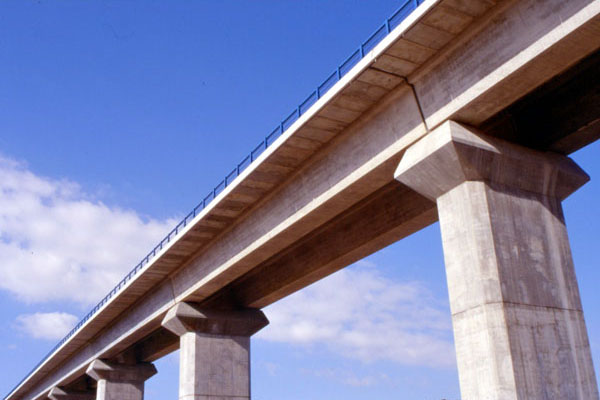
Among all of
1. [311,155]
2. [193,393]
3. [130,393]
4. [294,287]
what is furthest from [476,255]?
[130,393]

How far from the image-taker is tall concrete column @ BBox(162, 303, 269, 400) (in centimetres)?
3159

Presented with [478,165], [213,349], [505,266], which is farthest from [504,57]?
[213,349]

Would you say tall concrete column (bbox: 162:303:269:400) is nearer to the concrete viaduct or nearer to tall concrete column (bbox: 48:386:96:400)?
the concrete viaduct

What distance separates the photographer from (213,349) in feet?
107

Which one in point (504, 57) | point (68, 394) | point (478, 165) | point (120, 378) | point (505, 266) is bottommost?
point (505, 266)

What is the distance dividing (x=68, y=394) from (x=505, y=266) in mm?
54444

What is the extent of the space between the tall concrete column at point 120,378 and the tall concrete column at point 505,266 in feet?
116

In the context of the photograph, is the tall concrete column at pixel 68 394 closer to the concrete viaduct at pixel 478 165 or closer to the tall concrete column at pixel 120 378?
the tall concrete column at pixel 120 378

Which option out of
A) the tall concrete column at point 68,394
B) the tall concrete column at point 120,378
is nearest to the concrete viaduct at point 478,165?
the tall concrete column at point 120,378

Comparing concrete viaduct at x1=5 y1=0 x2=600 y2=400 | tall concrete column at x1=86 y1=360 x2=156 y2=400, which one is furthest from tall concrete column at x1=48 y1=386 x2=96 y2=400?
concrete viaduct at x1=5 y1=0 x2=600 y2=400

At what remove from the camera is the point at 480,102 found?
1570 centimetres

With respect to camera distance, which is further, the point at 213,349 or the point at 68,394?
→ the point at 68,394

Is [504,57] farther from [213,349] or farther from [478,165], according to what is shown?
[213,349]

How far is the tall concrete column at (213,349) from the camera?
3159 centimetres
